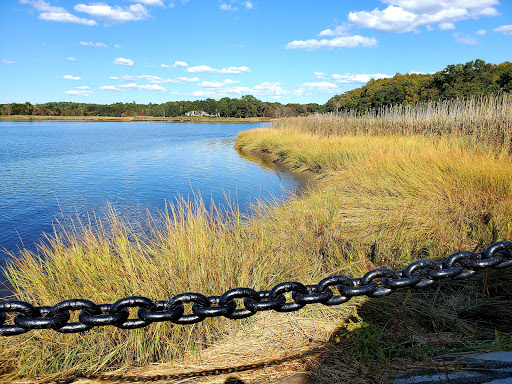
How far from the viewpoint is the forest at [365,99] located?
3447 cm

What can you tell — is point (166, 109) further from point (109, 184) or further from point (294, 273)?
point (294, 273)

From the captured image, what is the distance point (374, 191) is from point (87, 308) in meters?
7.19

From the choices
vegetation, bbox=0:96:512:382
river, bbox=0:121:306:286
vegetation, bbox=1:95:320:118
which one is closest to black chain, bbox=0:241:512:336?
vegetation, bbox=0:96:512:382

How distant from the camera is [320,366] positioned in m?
2.14

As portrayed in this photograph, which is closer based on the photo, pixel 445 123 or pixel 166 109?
pixel 445 123

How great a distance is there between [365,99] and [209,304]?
184ft

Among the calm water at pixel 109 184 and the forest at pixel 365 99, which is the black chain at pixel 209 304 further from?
the forest at pixel 365 99

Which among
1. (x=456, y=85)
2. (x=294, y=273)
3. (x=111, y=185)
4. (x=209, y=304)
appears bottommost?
(x=111, y=185)

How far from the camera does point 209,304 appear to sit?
1.70 m

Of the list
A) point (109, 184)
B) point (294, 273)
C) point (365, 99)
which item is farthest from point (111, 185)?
point (365, 99)

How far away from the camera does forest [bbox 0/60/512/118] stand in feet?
113

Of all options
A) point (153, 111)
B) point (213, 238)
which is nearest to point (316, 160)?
point (213, 238)

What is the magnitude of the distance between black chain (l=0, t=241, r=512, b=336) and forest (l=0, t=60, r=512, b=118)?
17.2m

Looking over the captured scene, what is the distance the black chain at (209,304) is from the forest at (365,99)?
17235 millimetres
